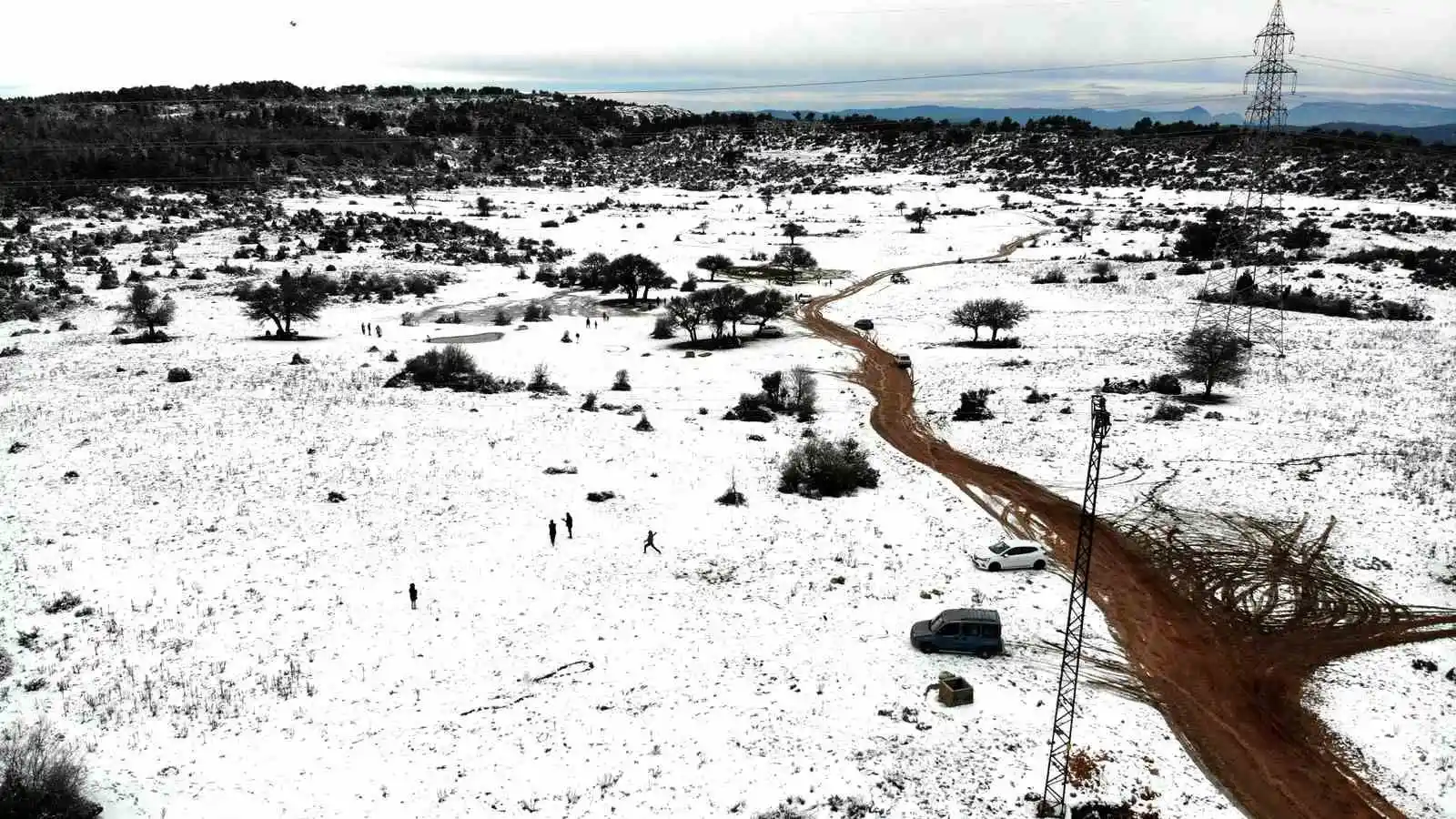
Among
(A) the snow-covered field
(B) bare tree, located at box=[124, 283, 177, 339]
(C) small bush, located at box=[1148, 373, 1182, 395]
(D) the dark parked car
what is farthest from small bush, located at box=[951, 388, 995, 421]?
(B) bare tree, located at box=[124, 283, 177, 339]

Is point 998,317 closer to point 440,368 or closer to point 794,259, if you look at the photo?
point 794,259

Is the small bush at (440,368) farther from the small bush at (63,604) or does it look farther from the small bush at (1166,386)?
the small bush at (1166,386)

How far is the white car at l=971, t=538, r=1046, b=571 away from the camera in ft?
84.0

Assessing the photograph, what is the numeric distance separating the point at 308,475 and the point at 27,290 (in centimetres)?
4523

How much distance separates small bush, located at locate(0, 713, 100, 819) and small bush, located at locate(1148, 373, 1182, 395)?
4507 cm

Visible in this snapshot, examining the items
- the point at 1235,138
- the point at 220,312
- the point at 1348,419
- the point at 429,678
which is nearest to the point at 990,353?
the point at 1348,419

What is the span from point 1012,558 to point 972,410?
16033 mm

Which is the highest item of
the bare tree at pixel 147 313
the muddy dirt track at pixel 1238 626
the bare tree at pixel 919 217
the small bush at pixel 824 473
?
the bare tree at pixel 919 217

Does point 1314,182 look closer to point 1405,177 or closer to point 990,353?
point 1405,177

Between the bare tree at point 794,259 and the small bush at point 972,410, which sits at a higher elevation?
the bare tree at point 794,259

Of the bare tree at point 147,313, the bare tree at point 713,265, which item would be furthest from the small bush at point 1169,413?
the bare tree at point 147,313

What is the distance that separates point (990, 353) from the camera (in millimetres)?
53031

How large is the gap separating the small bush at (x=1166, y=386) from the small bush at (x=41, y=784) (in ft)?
148

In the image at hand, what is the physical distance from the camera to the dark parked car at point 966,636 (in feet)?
68.4
